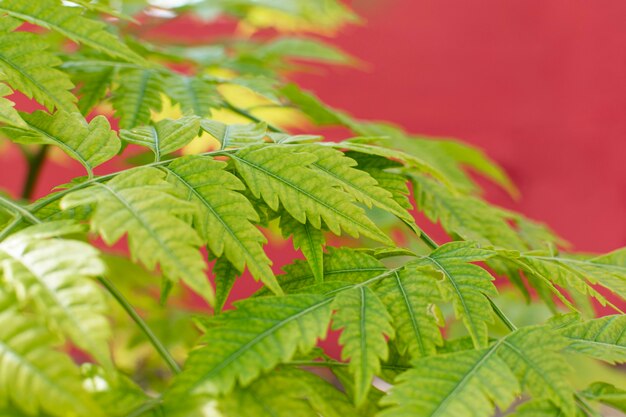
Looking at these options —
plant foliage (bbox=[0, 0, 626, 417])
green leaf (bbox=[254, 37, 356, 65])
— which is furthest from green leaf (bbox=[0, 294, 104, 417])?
green leaf (bbox=[254, 37, 356, 65])

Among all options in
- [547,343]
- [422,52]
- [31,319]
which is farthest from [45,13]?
[422,52]

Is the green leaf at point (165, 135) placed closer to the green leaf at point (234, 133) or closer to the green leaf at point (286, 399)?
the green leaf at point (234, 133)

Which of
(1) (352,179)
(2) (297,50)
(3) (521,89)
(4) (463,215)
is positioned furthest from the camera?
(3) (521,89)

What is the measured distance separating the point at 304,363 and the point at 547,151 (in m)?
2.53

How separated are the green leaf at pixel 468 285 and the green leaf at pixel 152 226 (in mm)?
166

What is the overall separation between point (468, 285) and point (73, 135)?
313mm

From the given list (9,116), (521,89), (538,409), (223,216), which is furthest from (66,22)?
(521,89)

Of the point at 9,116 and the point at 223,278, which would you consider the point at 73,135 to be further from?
the point at 223,278

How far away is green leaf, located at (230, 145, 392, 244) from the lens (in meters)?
0.48

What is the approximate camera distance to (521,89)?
9.07 feet

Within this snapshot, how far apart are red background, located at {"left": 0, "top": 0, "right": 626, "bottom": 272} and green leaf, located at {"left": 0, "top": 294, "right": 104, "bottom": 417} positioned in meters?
2.55

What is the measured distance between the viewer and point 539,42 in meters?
2.72

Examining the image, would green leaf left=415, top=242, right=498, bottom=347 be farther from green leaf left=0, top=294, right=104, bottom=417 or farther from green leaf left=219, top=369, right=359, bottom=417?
green leaf left=0, top=294, right=104, bottom=417

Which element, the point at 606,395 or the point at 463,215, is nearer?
the point at 606,395
